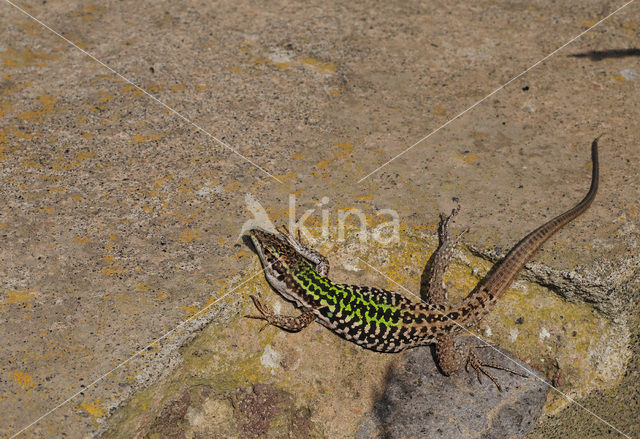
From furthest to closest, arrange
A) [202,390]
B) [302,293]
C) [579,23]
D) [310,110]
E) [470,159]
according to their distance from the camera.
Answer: [579,23]
[310,110]
[470,159]
[302,293]
[202,390]

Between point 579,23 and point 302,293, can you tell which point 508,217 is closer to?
point 302,293

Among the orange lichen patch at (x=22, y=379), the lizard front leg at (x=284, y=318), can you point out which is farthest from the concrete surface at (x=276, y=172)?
the lizard front leg at (x=284, y=318)

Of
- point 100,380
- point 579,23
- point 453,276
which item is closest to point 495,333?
point 453,276

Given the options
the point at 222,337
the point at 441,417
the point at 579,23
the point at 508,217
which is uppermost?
the point at 579,23

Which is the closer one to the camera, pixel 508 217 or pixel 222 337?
pixel 222 337
